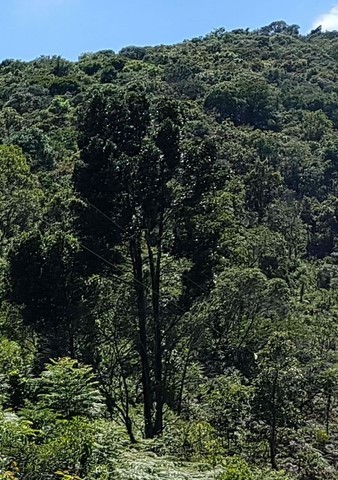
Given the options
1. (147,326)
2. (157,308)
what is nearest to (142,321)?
(157,308)

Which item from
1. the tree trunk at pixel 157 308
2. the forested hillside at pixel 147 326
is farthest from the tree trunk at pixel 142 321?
the tree trunk at pixel 157 308

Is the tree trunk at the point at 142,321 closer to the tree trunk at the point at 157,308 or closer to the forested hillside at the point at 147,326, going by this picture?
the forested hillside at the point at 147,326

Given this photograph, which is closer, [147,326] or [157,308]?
[157,308]

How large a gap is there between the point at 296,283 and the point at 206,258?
54.4 ft

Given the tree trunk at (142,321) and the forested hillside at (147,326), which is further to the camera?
the tree trunk at (142,321)

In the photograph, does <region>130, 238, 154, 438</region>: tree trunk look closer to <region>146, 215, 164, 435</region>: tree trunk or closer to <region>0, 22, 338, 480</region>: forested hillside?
<region>0, 22, 338, 480</region>: forested hillside

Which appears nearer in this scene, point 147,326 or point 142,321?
point 142,321

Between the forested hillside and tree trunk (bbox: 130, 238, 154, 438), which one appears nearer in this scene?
the forested hillside

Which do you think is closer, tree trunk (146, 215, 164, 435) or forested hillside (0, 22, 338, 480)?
forested hillside (0, 22, 338, 480)

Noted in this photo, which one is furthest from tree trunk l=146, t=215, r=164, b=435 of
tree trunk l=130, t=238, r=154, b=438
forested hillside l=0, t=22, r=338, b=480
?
tree trunk l=130, t=238, r=154, b=438

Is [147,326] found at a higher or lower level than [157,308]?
lower

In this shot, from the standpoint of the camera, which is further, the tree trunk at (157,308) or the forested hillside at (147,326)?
the tree trunk at (157,308)

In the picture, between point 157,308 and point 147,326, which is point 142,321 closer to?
point 157,308

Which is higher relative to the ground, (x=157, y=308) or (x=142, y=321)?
(x=157, y=308)
